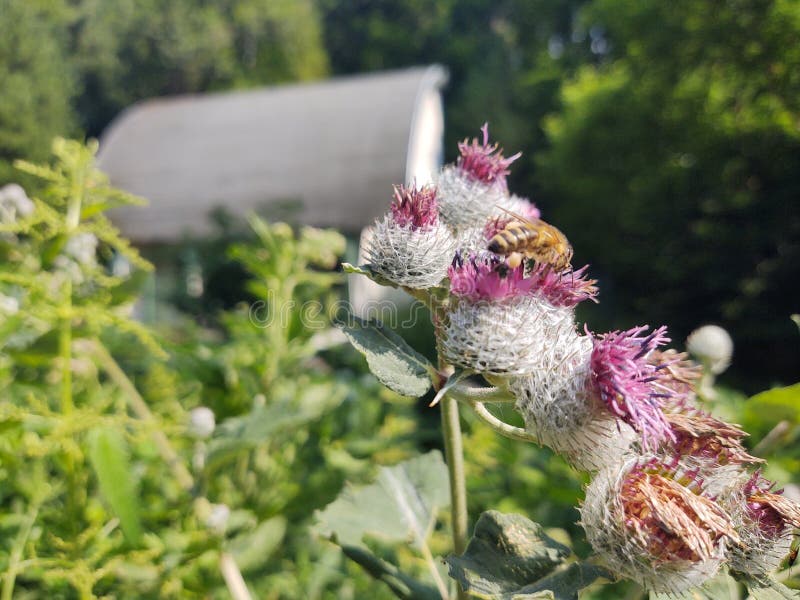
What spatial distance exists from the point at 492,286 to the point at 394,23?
39.9 metres

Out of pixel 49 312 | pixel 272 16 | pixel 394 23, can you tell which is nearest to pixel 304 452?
pixel 49 312

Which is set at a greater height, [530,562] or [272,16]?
[272,16]

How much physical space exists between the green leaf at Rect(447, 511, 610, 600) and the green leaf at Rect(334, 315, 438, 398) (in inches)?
8.9

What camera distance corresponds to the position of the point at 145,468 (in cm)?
179

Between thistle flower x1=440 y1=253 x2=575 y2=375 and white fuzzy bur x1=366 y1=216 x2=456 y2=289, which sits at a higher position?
white fuzzy bur x1=366 y1=216 x2=456 y2=289

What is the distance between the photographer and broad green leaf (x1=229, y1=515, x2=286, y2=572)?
4.66ft

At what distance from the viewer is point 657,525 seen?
0.77 metres

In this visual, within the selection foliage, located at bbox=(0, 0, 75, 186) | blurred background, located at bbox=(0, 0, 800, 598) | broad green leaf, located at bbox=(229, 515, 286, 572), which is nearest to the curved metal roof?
blurred background, located at bbox=(0, 0, 800, 598)

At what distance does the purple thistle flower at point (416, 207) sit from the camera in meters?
1.02

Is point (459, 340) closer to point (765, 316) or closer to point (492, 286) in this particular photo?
point (492, 286)

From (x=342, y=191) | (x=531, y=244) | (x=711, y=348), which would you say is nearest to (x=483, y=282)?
(x=531, y=244)

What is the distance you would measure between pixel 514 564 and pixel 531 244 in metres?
0.53

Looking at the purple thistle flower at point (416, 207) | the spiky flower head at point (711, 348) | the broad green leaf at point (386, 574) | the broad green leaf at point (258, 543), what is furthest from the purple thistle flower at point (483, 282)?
the spiky flower head at point (711, 348)

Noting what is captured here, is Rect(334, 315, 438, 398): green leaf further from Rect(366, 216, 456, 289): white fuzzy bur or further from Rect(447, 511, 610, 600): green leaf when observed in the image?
Rect(447, 511, 610, 600): green leaf
